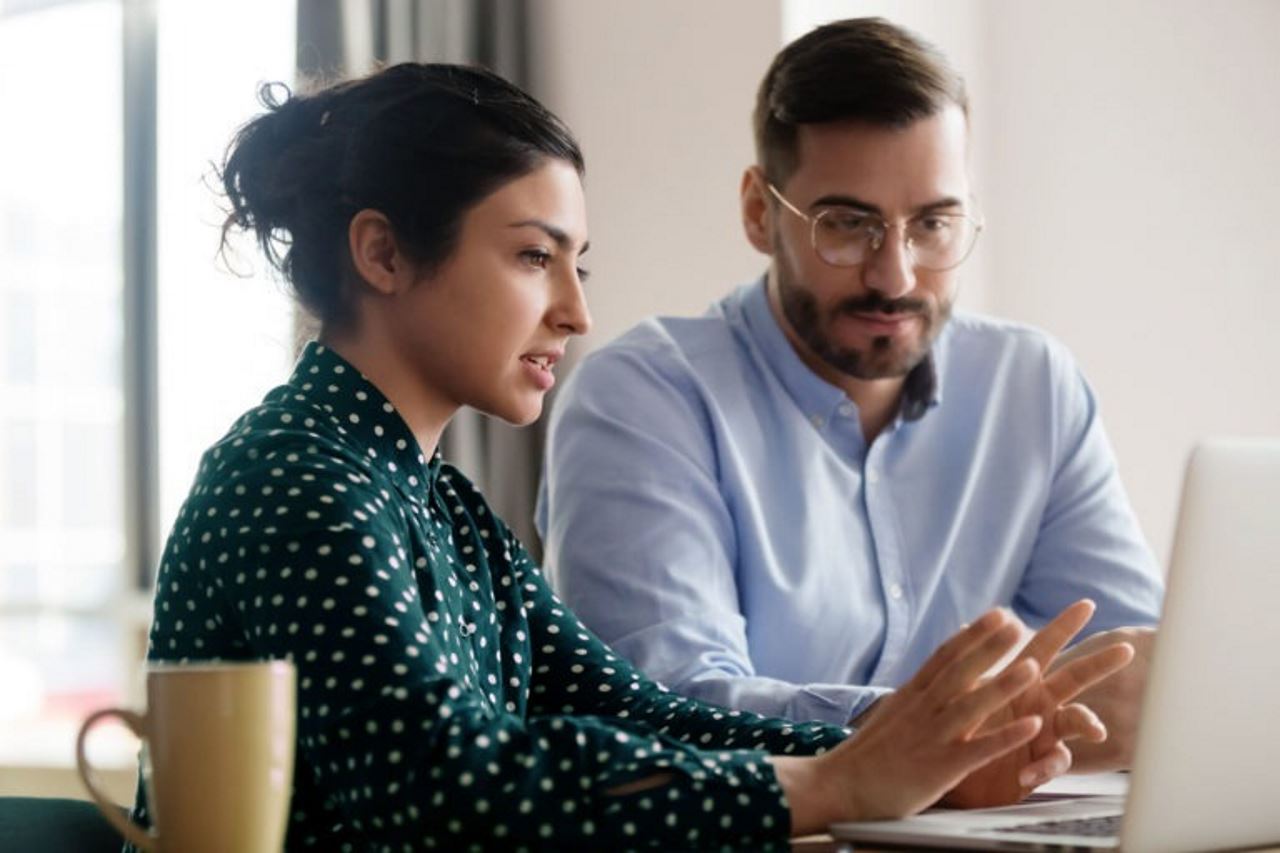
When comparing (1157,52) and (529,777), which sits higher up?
(1157,52)

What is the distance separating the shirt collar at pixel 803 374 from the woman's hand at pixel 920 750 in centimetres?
96

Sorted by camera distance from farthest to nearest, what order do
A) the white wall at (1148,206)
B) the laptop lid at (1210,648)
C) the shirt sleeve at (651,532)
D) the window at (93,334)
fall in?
1. the window at (93,334)
2. the white wall at (1148,206)
3. the shirt sleeve at (651,532)
4. the laptop lid at (1210,648)

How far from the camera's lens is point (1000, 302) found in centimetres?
352

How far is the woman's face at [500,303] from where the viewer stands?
4.44 ft

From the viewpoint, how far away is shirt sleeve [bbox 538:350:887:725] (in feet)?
5.65

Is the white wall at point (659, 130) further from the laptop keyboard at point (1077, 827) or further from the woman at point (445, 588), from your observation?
the laptop keyboard at point (1077, 827)

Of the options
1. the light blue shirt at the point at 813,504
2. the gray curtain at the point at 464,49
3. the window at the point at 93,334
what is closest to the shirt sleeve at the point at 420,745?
the light blue shirt at the point at 813,504

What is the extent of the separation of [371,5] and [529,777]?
2.46 meters

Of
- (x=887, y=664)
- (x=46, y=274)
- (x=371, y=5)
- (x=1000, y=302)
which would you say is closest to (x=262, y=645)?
(x=887, y=664)

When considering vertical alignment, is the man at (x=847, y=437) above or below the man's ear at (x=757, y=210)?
below

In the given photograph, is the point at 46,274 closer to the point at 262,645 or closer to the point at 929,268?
the point at 929,268

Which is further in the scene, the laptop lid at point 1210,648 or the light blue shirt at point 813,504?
the light blue shirt at point 813,504

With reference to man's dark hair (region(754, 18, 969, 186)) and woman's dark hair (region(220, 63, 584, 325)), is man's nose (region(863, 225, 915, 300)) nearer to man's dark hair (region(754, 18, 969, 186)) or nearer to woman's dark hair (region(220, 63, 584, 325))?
man's dark hair (region(754, 18, 969, 186))

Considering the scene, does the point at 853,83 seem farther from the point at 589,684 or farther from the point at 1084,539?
the point at 589,684
